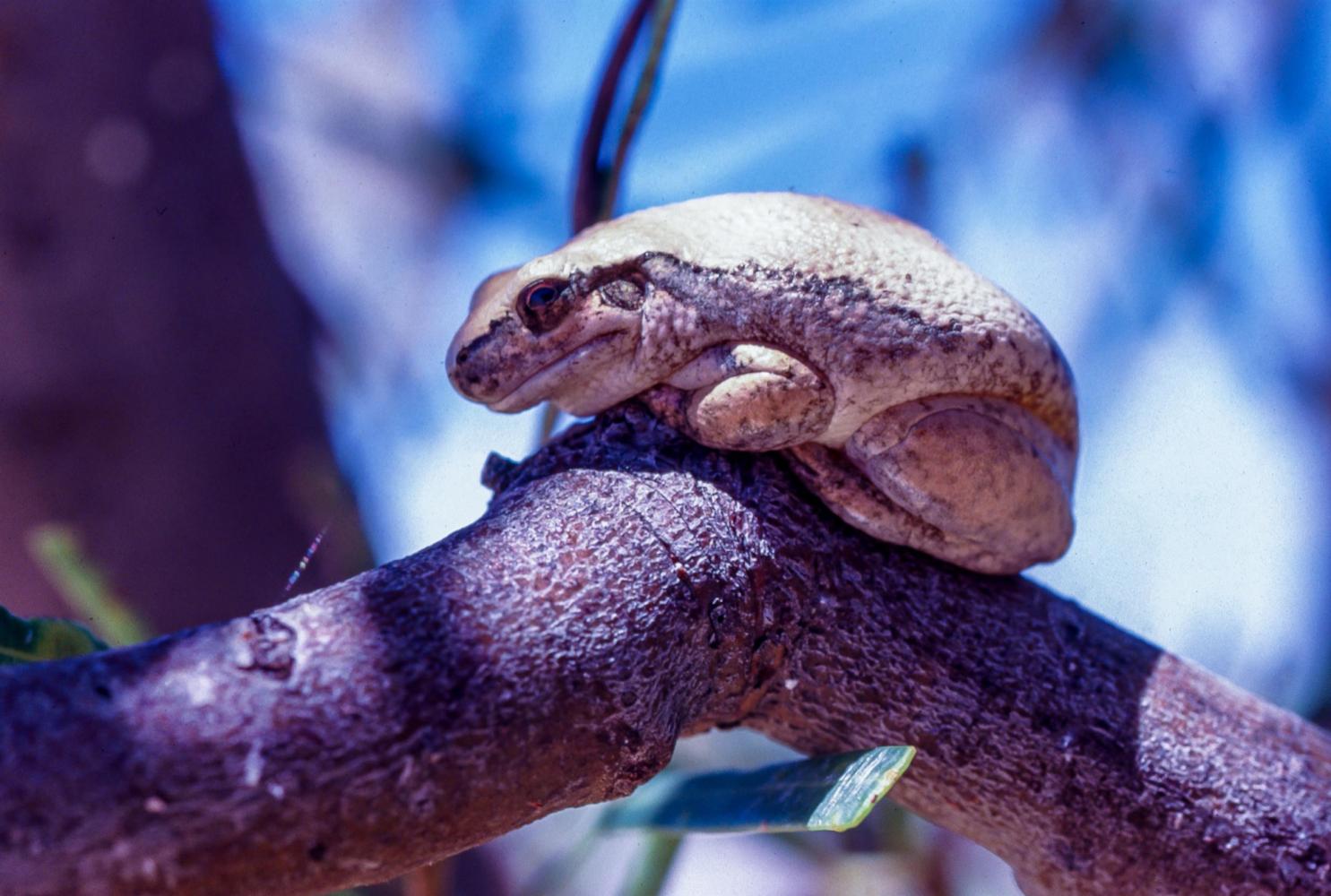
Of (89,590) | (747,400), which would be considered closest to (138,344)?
Result: (89,590)

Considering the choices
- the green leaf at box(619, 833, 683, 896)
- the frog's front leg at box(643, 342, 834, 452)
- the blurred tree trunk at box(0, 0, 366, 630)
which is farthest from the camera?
the blurred tree trunk at box(0, 0, 366, 630)

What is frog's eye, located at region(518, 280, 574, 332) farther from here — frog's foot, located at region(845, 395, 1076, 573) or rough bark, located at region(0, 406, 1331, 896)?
frog's foot, located at region(845, 395, 1076, 573)

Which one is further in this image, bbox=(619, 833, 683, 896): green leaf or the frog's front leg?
bbox=(619, 833, 683, 896): green leaf

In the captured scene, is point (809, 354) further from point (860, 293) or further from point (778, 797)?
point (778, 797)

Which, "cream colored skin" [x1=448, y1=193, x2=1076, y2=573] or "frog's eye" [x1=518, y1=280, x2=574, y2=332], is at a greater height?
"frog's eye" [x1=518, y1=280, x2=574, y2=332]

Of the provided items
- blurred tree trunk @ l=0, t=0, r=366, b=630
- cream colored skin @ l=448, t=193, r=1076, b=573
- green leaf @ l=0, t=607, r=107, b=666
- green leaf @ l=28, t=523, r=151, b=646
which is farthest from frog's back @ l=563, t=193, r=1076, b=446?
blurred tree trunk @ l=0, t=0, r=366, b=630

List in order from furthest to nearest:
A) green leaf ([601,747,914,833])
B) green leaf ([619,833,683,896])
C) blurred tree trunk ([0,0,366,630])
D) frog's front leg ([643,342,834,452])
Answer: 1. blurred tree trunk ([0,0,366,630])
2. green leaf ([619,833,683,896])
3. frog's front leg ([643,342,834,452])
4. green leaf ([601,747,914,833])

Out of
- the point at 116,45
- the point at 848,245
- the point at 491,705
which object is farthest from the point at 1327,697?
the point at 116,45
